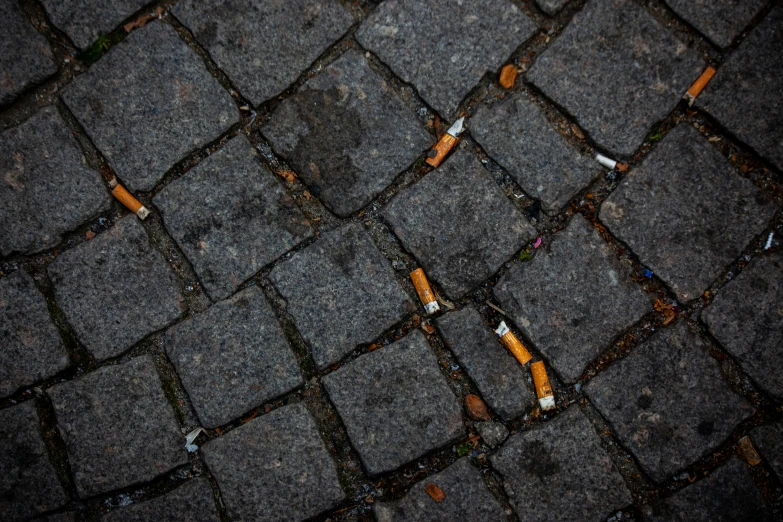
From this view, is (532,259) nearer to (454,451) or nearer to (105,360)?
(454,451)

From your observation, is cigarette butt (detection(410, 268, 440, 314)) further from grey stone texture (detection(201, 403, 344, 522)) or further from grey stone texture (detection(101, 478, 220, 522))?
grey stone texture (detection(101, 478, 220, 522))

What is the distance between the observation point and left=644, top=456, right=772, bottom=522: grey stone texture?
83.0 inches

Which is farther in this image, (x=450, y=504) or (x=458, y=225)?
(x=458, y=225)

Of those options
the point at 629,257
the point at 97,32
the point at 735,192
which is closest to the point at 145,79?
the point at 97,32

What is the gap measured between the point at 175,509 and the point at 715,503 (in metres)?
2.13

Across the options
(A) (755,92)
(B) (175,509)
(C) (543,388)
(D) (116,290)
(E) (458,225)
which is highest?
(D) (116,290)

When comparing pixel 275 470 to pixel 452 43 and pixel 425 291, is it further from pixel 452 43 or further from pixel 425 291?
pixel 452 43

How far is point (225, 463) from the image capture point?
2.11m

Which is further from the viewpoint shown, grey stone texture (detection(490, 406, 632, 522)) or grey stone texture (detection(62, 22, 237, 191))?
grey stone texture (detection(62, 22, 237, 191))

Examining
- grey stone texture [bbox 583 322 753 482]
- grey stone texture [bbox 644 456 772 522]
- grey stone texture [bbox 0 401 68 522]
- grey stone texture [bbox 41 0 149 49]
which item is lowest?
grey stone texture [bbox 644 456 772 522]

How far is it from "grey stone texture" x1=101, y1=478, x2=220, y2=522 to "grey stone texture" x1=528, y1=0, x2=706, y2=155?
7.05ft

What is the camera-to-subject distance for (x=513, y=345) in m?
2.15

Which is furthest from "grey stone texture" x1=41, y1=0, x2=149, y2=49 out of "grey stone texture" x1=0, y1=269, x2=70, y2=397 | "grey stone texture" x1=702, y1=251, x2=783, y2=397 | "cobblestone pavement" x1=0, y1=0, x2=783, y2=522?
"grey stone texture" x1=702, y1=251, x2=783, y2=397

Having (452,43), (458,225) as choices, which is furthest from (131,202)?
(452,43)
